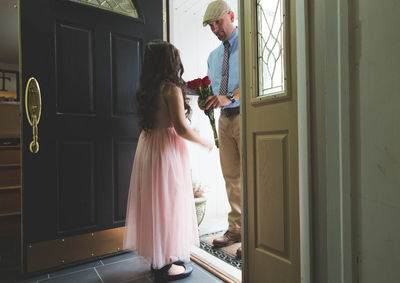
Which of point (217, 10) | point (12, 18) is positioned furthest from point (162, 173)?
point (12, 18)

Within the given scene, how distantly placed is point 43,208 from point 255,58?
1687mm

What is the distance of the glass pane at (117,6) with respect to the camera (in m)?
2.15

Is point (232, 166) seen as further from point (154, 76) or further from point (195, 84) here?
point (154, 76)

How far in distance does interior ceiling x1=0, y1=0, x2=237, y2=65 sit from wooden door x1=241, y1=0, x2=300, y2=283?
172 cm

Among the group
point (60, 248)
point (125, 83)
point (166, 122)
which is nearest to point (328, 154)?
point (166, 122)

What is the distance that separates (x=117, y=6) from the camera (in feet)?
7.38

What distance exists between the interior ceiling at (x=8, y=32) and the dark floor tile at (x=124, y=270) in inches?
140

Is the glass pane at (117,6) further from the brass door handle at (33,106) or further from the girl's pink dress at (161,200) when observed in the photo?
the girl's pink dress at (161,200)

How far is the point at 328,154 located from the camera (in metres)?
1.06

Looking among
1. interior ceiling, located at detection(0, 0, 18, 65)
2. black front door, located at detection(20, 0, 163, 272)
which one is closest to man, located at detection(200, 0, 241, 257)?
black front door, located at detection(20, 0, 163, 272)

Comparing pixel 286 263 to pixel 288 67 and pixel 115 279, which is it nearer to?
pixel 288 67

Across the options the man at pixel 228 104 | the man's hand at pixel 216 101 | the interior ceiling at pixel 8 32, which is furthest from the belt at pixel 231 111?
the interior ceiling at pixel 8 32

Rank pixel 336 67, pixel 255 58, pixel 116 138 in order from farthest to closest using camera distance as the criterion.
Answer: pixel 116 138 → pixel 255 58 → pixel 336 67

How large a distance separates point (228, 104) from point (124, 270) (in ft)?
4.72
